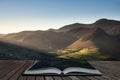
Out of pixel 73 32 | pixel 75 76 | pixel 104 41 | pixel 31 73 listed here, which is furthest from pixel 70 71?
pixel 73 32

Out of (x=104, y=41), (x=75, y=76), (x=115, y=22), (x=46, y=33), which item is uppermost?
(x=115, y=22)

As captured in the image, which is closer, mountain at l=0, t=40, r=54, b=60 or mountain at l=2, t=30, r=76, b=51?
mountain at l=0, t=40, r=54, b=60

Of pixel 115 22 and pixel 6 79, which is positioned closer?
pixel 6 79

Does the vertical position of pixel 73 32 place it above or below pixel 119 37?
above

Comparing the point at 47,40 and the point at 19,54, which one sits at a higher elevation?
the point at 47,40

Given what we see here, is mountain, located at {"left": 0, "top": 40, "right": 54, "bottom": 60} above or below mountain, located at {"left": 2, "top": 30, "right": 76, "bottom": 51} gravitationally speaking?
below

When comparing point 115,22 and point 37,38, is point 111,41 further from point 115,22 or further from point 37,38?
point 115,22

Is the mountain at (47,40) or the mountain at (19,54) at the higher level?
the mountain at (47,40)

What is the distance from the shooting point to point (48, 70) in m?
6.37

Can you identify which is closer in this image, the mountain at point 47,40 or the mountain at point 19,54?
the mountain at point 19,54

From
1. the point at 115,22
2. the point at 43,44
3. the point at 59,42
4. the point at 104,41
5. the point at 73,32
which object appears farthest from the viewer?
the point at 115,22

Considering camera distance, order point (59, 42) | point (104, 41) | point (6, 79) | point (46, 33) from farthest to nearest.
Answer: point (46, 33) → point (59, 42) → point (104, 41) → point (6, 79)

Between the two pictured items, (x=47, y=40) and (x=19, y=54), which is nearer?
(x=19, y=54)

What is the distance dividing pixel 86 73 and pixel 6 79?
2.16 meters
